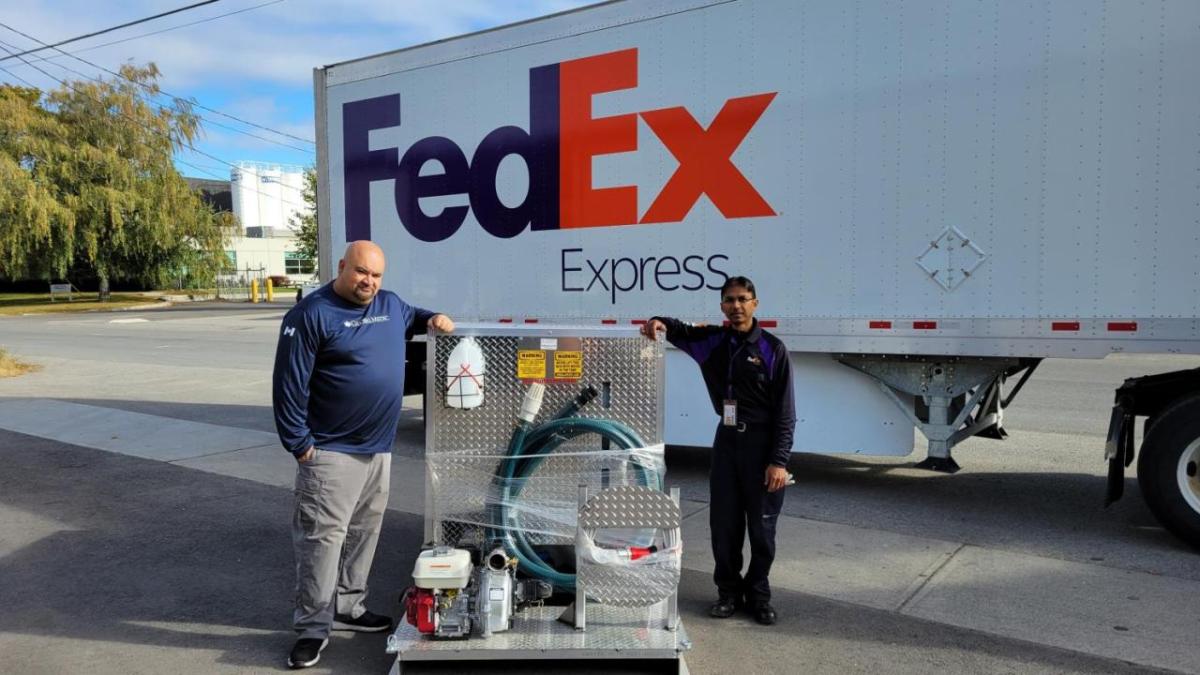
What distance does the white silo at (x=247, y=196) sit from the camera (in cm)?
7694

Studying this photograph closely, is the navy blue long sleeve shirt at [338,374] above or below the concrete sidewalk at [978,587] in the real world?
above

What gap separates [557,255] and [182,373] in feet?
34.9

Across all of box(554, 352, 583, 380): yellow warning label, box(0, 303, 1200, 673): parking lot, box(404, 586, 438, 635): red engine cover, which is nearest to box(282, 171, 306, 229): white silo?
box(0, 303, 1200, 673): parking lot

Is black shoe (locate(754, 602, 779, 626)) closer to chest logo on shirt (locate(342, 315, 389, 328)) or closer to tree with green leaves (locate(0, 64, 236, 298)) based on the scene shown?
chest logo on shirt (locate(342, 315, 389, 328))

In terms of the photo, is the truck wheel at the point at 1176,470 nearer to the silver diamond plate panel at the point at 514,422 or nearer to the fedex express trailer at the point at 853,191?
the fedex express trailer at the point at 853,191

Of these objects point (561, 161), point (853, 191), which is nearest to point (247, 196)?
point (561, 161)

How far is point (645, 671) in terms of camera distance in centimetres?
377

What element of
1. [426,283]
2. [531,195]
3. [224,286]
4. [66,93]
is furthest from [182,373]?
[224,286]

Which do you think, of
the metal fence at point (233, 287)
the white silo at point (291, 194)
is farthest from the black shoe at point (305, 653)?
the white silo at point (291, 194)

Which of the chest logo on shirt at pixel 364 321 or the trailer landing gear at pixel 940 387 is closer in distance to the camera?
the chest logo on shirt at pixel 364 321

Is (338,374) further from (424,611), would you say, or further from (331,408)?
(424,611)

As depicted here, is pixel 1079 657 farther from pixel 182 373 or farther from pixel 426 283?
pixel 182 373

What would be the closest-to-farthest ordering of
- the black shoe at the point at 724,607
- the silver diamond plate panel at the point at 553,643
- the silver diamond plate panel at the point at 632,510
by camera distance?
the silver diamond plate panel at the point at 553,643 → the silver diamond plate panel at the point at 632,510 → the black shoe at the point at 724,607

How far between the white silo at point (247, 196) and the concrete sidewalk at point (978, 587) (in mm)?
77200
